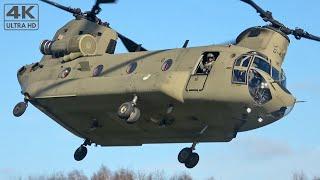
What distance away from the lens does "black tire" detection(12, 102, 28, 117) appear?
33312mm

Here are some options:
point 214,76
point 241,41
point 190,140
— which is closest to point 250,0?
point 241,41

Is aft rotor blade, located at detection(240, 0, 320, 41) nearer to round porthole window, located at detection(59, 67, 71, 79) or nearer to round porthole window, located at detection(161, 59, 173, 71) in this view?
round porthole window, located at detection(161, 59, 173, 71)

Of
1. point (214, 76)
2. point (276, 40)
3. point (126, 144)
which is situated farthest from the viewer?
point (126, 144)

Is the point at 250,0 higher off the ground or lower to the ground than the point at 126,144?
higher

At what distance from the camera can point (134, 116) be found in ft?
96.3

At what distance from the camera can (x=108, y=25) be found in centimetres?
3556

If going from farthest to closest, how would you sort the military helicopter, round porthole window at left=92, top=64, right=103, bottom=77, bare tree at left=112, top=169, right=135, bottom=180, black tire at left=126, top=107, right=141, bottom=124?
bare tree at left=112, top=169, right=135, bottom=180 < round porthole window at left=92, top=64, right=103, bottom=77 < black tire at left=126, top=107, right=141, bottom=124 < the military helicopter

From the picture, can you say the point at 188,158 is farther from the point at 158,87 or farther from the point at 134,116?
the point at 158,87

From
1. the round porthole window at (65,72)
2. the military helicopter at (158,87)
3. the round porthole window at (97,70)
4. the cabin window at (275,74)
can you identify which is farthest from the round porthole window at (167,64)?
the round porthole window at (65,72)

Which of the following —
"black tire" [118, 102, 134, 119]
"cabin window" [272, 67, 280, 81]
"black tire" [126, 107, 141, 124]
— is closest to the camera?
"black tire" [118, 102, 134, 119]

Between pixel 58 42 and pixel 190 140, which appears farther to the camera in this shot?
pixel 58 42

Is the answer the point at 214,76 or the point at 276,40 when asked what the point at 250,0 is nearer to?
the point at 276,40

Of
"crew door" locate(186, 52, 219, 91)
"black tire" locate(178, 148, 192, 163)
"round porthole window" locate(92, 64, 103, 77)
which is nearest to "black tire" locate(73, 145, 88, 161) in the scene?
"round porthole window" locate(92, 64, 103, 77)

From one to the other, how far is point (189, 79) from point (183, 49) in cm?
175
